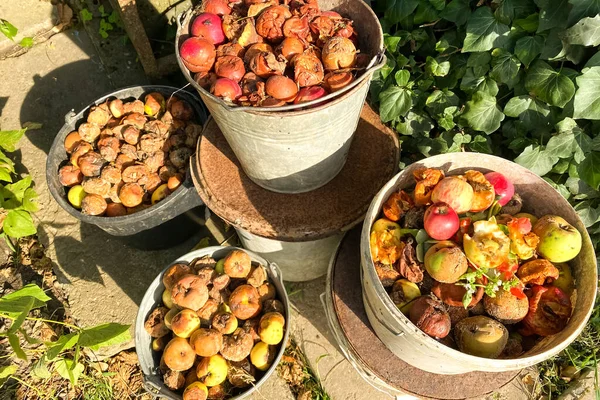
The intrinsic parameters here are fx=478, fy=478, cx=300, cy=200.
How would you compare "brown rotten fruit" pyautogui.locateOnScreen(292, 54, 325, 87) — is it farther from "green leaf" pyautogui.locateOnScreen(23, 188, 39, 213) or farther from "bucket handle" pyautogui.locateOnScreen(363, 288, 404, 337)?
"green leaf" pyautogui.locateOnScreen(23, 188, 39, 213)

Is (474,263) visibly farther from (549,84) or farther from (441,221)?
(549,84)

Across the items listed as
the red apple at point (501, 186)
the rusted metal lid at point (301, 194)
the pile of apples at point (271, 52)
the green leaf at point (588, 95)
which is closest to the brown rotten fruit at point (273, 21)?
the pile of apples at point (271, 52)

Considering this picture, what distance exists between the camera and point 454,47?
7.50ft

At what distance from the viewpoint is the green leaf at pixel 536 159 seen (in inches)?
86.4

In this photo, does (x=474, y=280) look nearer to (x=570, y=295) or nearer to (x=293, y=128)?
(x=570, y=295)

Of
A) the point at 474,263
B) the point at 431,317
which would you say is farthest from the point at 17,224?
the point at 474,263

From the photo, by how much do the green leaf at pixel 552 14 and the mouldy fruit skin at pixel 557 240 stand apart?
2.46 ft

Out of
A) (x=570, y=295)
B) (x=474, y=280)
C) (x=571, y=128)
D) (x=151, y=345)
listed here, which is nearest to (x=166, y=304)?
(x=151, y=345)

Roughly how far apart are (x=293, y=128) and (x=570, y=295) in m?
1.25

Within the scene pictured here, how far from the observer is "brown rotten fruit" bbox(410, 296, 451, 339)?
1724mm

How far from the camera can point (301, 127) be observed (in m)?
1.84

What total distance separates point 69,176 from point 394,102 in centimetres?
183

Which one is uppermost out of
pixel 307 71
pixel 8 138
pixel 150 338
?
pixel 307 71

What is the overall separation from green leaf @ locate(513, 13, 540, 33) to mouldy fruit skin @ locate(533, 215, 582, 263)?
776 mm
